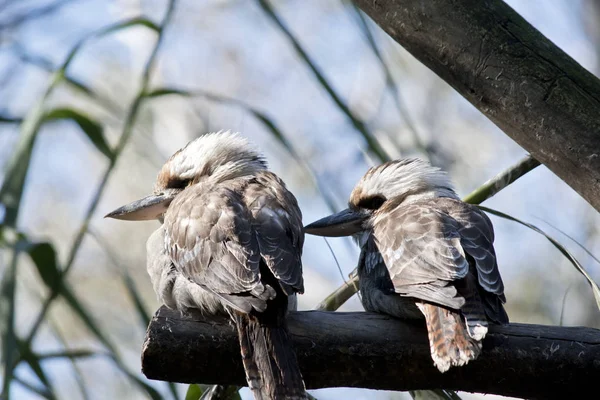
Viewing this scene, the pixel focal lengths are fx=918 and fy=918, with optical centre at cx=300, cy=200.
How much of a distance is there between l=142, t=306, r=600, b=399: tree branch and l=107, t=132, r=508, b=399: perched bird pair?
6cm

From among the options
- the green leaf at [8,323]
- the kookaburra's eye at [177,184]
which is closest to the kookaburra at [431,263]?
the kookaburra's eye at [177,184]

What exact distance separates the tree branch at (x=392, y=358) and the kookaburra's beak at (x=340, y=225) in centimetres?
103

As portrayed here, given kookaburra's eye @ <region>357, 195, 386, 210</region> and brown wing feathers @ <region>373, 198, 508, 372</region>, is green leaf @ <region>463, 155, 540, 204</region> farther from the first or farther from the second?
kookaburra's eye @ <region>357, 195, 386, 210</region>

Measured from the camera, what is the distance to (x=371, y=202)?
344 centimetres

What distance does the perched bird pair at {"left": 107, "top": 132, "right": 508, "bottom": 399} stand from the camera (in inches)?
88.9

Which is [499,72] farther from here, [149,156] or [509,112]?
[149,156]

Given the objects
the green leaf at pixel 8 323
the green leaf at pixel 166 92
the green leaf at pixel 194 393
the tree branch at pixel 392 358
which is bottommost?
the tree branch at pixel 392 358

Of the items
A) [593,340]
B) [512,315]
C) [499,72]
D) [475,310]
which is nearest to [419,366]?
[475,310]

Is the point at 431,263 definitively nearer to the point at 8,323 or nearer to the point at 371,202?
the point at 371,202

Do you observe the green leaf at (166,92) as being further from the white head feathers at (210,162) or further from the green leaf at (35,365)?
the green leaf at (35,365)

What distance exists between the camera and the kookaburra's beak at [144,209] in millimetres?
3176

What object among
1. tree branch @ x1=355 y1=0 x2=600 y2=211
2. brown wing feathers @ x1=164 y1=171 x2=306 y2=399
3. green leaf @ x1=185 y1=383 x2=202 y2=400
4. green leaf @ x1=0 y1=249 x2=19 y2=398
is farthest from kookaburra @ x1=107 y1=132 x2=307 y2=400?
tree branch @ x1=355 y1=0 x2=600 y2=211

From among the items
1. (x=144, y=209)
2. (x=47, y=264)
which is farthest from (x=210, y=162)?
(x=47, y=264)

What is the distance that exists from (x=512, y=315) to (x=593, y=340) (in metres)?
8.31
